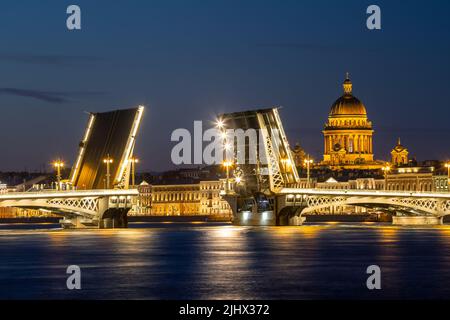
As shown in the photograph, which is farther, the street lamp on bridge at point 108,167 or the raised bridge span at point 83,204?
the raised bridge span at point 83,204

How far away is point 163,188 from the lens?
157 metres

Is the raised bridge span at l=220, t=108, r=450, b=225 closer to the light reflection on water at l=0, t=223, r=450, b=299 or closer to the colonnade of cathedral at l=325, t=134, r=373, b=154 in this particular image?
the light reflection on water at l=0, t=223, r=450, b=299

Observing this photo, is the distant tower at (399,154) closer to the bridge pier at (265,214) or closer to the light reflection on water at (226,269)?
the bridge pier at (265,214)

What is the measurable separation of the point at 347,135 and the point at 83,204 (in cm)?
8897

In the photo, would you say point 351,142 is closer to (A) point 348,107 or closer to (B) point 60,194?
(A) point 348,107

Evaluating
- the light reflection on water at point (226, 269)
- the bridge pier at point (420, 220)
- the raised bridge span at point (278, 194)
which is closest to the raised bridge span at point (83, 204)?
the raised bridge span at point (278, 194)

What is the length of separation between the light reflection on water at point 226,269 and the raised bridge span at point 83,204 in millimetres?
17830

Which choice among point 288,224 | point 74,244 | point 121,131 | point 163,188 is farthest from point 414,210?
point 163,188

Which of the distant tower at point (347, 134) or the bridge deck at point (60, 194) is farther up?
the distant tower at point (347, 134)

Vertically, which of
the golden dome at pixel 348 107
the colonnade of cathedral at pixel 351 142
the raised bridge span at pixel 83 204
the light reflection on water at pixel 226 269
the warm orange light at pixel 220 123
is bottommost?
the light reflection on water at pixel 226 269

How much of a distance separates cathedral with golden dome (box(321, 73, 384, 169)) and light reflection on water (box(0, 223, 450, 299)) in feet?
355

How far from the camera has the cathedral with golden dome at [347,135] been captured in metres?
163

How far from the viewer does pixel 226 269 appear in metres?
36.2
